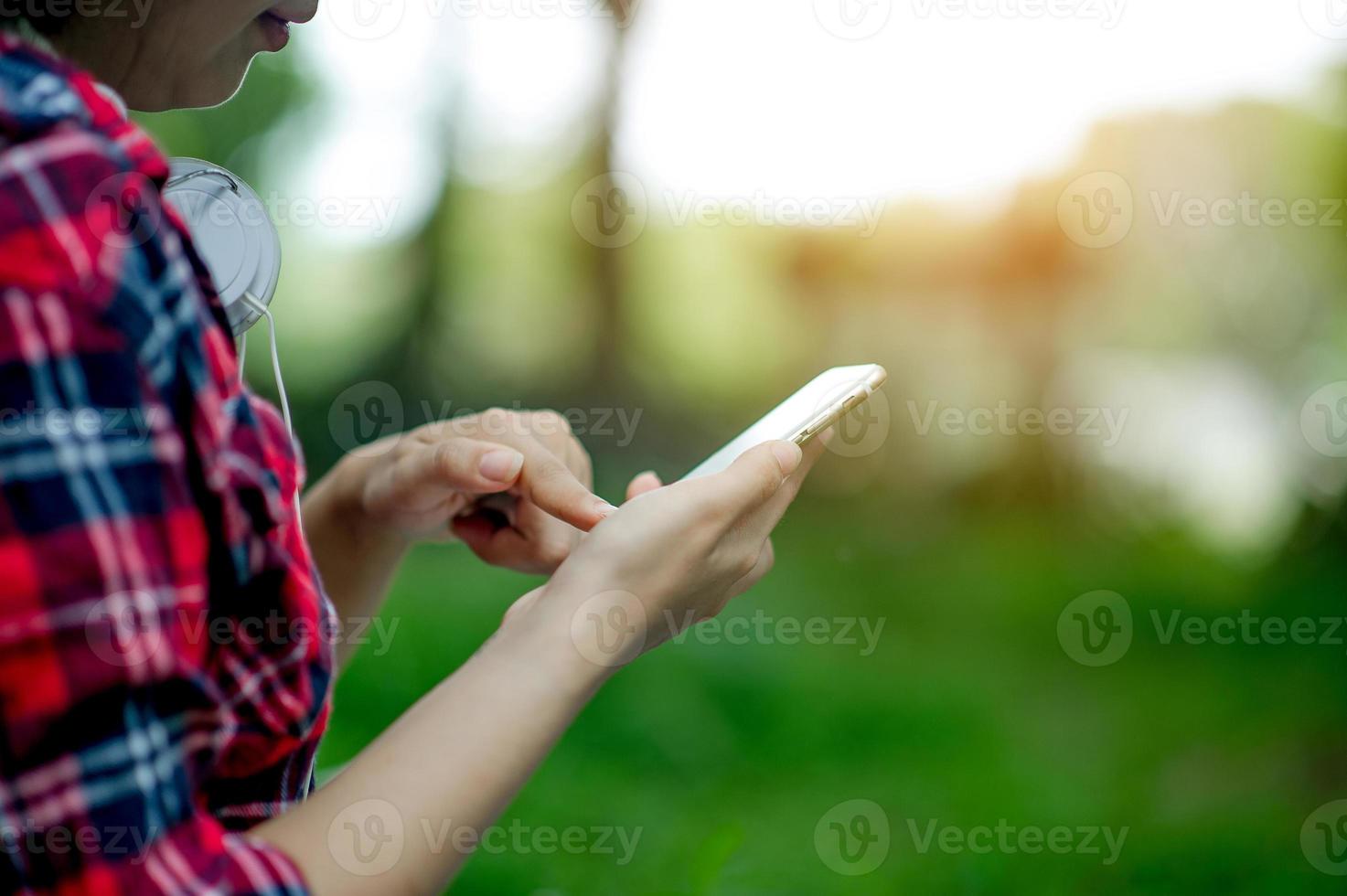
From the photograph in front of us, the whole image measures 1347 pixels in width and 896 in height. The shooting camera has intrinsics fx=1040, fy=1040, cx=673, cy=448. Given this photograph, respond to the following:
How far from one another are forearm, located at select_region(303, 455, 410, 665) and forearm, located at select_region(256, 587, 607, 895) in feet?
1.78

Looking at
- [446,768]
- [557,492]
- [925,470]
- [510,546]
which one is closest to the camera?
[446,768]

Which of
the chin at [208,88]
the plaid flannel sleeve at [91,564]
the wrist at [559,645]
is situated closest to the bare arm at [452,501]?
the wrist at [559,645]

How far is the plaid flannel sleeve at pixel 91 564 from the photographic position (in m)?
0.51

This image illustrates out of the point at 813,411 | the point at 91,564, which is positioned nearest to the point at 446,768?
the point at 91,564

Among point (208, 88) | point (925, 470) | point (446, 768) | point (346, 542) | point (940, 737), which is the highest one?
point (208, 88)

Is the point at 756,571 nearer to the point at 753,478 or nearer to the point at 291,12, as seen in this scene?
the point at 753,478

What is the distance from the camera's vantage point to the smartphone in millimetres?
963

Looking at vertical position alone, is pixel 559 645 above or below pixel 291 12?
below

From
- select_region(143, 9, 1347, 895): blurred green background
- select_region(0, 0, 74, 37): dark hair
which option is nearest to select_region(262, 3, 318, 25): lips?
select_region(0, 0, 74, 37): dark hair

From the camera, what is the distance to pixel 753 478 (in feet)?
2.76

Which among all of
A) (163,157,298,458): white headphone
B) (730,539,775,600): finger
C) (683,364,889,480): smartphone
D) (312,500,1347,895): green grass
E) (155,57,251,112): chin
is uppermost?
(155,57,251,112): chin

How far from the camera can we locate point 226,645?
639 millimetres

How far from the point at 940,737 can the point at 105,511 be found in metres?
2.71

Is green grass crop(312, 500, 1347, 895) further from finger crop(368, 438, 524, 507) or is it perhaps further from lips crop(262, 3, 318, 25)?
lips crop(262, 3, 318, 25)
